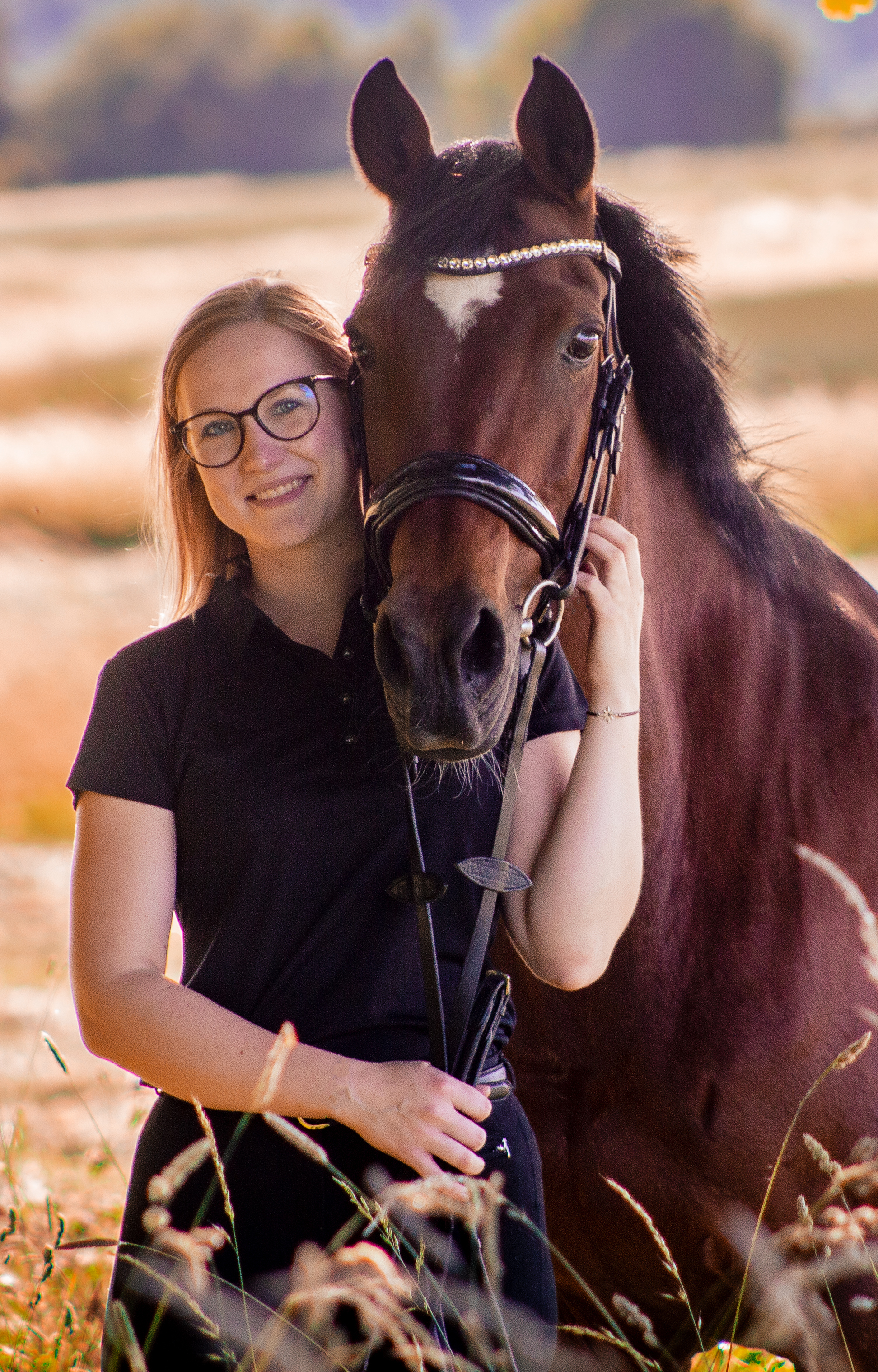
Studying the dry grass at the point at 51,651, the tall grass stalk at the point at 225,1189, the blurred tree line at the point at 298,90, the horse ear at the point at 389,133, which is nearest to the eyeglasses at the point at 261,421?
the horse ear at the point at 389,133

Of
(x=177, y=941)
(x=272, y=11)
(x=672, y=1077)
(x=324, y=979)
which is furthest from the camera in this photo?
(x=272, y=11)

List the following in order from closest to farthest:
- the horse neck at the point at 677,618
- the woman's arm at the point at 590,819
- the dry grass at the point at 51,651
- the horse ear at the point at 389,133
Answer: the woman's arm at the point at 590,819 < the horse ear at the point at 389,133 < the horse neck at the point at 677,618 < the dry grass at the point at 51,651

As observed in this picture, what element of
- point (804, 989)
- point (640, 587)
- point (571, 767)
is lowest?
point (804, 989)

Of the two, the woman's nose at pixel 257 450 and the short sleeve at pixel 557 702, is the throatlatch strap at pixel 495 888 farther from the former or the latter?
the woman's nose at pixel 257 450

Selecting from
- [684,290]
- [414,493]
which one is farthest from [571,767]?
[684,290]

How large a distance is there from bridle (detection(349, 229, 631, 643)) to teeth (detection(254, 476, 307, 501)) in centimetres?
11

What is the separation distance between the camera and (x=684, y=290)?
2.35 m

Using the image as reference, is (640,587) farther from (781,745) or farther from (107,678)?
(107,678)

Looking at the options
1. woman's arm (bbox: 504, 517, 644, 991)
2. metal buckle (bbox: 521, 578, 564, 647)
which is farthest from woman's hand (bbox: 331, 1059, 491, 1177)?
metal buckle (bbox: 521, 578, 564, 647)

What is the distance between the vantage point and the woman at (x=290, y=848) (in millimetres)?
1612

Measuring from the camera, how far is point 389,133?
2.13 metres

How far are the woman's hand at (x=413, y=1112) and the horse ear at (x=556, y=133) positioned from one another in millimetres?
1402

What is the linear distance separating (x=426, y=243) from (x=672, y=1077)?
59.1 inches

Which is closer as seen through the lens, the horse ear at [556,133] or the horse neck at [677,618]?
the horse ear at [556,133]
